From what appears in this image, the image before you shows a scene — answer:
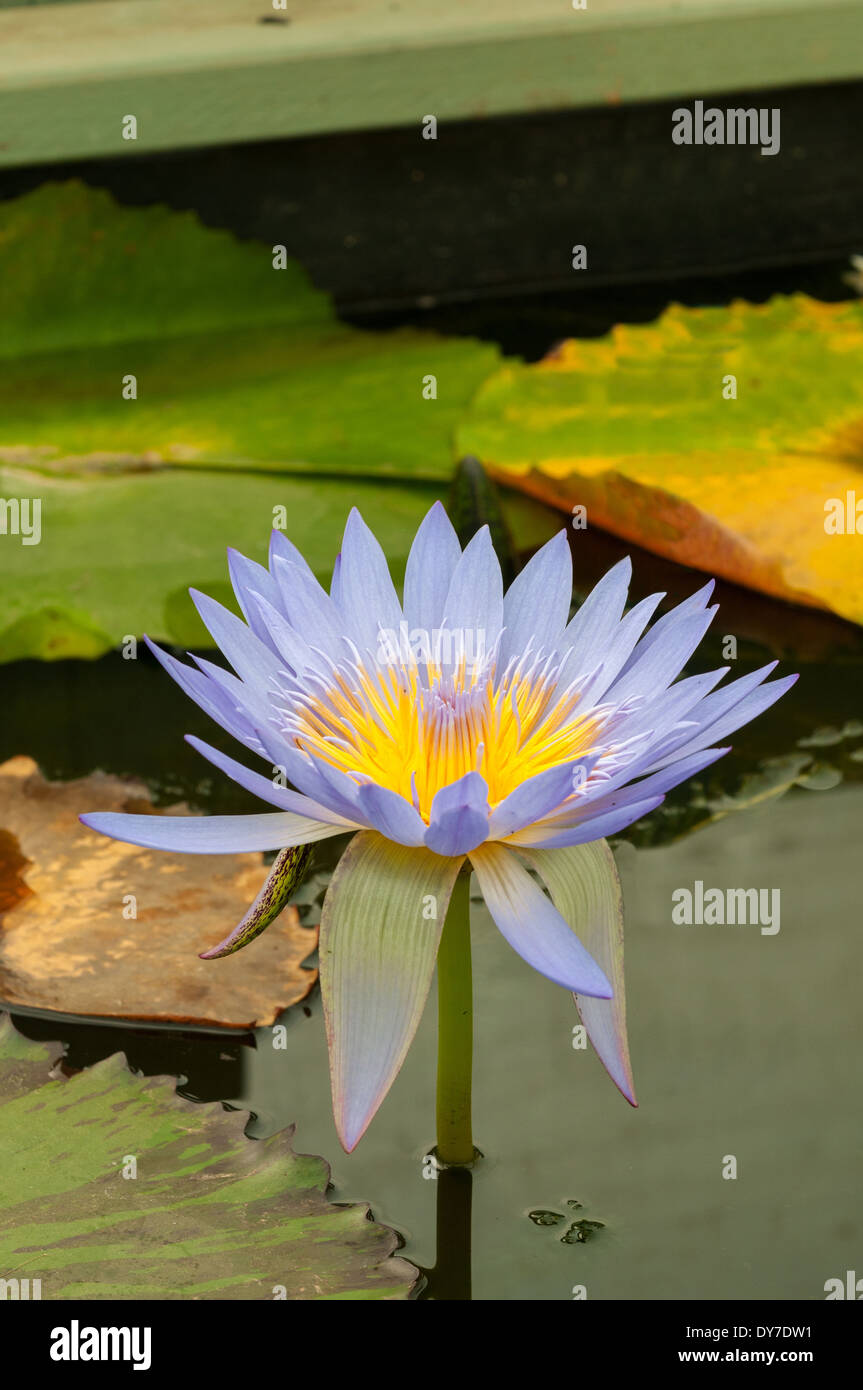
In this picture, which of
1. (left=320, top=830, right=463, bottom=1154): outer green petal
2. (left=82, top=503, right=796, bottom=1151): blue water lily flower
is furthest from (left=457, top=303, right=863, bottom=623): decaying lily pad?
(left=320, top=830, right=463, bottom=1154): outer green petal

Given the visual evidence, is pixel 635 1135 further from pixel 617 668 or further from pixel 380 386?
pixel 380 386

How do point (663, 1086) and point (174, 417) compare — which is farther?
point (174, 417)

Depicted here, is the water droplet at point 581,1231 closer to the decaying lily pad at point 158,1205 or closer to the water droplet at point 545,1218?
the water droplet at point 545,1218

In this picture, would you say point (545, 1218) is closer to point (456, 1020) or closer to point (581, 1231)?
point (581, 1231)

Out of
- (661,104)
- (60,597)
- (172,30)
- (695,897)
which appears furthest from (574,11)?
(695,897)

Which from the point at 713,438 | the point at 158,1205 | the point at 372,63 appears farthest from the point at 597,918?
the point at 372,63
